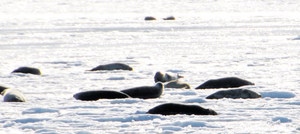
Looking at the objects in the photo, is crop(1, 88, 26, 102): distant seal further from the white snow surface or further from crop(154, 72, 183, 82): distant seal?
crop(154, 72, 183, 82): distant seal

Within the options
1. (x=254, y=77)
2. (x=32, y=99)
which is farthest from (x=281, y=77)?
(x=32, y=99)

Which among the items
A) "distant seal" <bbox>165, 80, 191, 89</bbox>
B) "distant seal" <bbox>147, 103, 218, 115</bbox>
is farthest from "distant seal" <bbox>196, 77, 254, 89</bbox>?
"distant seal" <bbox>147, 103, 218, 115</bbox>

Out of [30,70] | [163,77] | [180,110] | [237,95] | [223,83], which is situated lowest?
[180,110]

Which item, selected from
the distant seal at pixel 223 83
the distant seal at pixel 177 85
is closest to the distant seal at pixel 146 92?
the distant seal at pixel 177 85

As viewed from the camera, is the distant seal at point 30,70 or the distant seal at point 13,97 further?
the distant seal at point 30,70

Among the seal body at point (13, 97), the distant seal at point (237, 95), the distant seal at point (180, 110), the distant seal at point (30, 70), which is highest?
the distant seal at point (30, 70)

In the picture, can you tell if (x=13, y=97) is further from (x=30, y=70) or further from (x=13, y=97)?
(x=30, y=70)

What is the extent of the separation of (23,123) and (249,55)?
6.93m

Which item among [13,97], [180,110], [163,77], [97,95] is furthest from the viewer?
[163,77]

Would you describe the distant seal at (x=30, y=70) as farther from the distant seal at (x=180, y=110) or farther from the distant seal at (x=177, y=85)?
the distant seal at (x=180, y=110)

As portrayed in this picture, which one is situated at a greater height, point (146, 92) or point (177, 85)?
point (177, 85)

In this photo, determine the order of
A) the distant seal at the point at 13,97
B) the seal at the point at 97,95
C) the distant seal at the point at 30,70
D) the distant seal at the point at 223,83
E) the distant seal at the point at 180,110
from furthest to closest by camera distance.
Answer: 1. the distant seal at the point at 30,70
2. the distant seal at the point at 223,83
3. the seal at the point at 97,95
4. the distant seal at the point at 13,97
5. the distant seal at the point at 180,110

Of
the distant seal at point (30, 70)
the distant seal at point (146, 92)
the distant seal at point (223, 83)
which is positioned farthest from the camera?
the distant seal at point (30, 70)

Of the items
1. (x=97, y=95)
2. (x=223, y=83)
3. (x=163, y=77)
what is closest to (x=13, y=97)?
(x=97, y=95)
